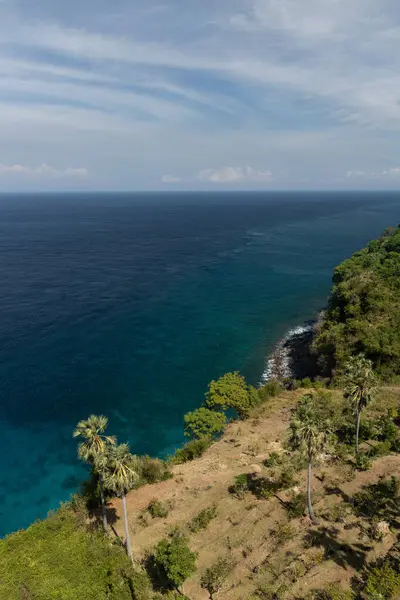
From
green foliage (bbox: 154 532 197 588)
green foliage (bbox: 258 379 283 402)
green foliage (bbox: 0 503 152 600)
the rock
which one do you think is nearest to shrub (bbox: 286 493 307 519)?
the rock

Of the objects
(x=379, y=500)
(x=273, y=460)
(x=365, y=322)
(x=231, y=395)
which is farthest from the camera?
(x=365, y=322)

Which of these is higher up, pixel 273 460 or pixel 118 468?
pixel 118 468

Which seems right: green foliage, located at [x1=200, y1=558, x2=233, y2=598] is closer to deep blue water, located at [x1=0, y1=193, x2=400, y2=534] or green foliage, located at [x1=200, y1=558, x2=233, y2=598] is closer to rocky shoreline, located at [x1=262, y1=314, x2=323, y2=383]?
deep blue water, located at [x1=0, y1=193, x2=400, y2=534]

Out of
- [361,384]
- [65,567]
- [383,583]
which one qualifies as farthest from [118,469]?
[361,384]

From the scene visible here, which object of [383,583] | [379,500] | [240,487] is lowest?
[240,487]

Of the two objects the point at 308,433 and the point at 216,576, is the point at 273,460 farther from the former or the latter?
the point at 216,576

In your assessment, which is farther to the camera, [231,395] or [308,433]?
[231,395]

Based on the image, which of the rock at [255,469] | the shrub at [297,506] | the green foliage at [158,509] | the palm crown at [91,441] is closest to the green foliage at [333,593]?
the shrub at [297,506]

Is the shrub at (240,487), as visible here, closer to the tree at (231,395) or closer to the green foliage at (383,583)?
the green foliage at (383,583)
